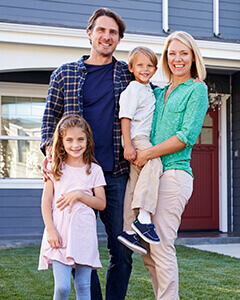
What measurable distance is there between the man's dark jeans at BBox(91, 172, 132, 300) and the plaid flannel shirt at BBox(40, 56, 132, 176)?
0.25 ft

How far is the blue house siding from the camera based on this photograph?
7.79m

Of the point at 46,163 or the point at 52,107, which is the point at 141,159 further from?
the point at 52,107

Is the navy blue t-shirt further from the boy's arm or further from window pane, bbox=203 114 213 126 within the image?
window pane, bbox=203 114 213 126

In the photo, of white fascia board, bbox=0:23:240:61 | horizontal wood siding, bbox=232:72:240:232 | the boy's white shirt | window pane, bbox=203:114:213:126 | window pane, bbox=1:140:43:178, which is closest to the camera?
the boy's white shirt

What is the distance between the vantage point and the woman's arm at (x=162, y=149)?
2688mm

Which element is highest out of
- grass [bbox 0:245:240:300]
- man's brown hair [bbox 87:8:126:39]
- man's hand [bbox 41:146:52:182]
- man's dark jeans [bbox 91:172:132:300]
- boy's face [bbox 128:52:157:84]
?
man's brown hair [bbox 87:8:126:39]

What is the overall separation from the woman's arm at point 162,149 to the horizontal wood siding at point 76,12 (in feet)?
15.3

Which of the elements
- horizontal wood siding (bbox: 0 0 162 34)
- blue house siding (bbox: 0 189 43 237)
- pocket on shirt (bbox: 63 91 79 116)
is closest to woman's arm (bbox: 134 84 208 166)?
pocket on shirt (bbox: 63 91 79 116)

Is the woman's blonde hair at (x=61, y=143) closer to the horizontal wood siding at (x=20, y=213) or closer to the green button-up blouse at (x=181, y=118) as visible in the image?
the green button-up blouse at (x=181, y=118)

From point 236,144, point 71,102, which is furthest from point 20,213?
point 71,102

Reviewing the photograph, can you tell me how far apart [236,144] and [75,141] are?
6.56 m

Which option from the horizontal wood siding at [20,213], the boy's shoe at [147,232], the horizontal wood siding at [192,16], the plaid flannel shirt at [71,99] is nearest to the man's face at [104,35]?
the plaid flannel shirt at [71,99]

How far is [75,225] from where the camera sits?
105 inches

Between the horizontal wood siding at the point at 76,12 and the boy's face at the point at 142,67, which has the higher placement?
the horizontal wood siding at the point at 76,12
